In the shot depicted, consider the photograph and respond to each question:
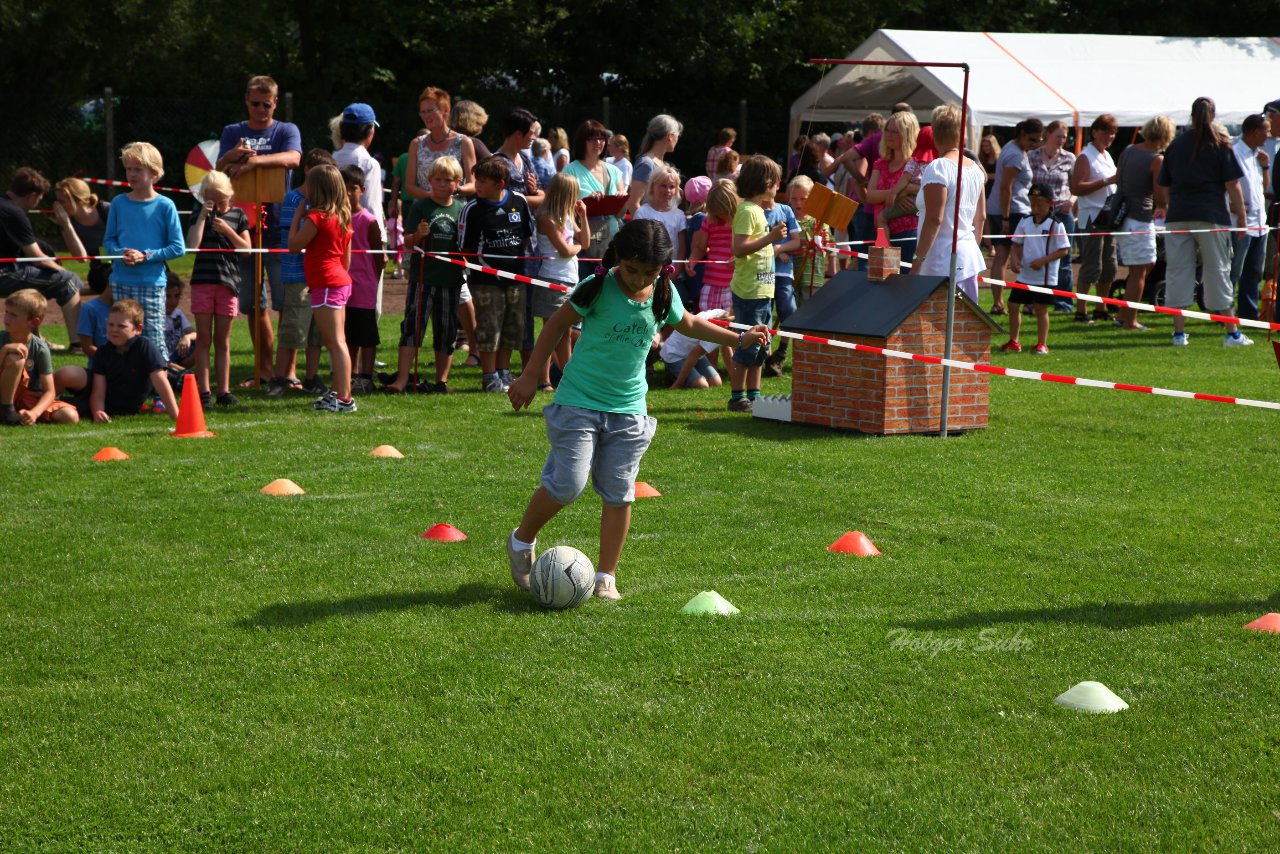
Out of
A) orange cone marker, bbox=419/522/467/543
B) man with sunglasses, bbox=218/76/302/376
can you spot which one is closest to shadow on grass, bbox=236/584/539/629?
orange cone marker, bbox=419/522/467/543

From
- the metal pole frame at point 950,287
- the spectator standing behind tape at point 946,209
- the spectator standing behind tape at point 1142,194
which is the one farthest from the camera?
the spectator standing behind tape at point 1142,194

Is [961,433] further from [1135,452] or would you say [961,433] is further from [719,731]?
[719,731]

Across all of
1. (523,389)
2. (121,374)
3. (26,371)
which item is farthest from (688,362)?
(523,389)

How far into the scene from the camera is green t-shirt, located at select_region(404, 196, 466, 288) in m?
11.8

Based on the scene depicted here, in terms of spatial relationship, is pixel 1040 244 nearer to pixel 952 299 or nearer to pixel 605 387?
pixel 952 299

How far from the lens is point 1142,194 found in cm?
1559

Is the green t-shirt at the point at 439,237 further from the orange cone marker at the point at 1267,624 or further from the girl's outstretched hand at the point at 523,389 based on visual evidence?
the orange cone marker at the point at 1267,624

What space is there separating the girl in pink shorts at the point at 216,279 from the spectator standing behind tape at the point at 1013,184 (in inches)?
325

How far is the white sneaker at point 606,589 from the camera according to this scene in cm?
613

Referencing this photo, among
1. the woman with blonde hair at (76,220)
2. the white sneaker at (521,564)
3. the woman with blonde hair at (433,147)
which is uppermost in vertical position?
the woman with blonde hair at (433,147)

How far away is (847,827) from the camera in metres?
4.06

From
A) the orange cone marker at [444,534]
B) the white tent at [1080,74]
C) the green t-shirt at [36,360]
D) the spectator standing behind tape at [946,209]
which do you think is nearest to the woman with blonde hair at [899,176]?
the spectator standing behind tape at [946,209]

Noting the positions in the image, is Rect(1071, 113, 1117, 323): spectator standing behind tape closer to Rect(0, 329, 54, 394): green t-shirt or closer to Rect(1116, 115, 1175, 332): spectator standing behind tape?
Rect(1116, 115, 1175, 332): spectator standing behind tape

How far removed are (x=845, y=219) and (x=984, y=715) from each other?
20.9 ft
